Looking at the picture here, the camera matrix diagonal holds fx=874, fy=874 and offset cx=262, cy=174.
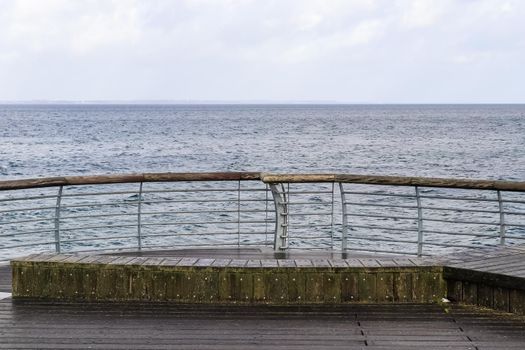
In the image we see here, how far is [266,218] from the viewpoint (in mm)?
10039

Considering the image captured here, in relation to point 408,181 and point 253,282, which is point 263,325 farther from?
point 408,181

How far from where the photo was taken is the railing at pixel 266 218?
8.94 meters

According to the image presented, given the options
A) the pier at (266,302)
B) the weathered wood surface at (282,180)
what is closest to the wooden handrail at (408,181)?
the weathered wood surface at (282,180)

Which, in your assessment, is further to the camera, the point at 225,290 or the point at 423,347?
the point at 225,290

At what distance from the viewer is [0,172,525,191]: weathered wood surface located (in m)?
8.72

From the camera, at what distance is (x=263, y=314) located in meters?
6.27

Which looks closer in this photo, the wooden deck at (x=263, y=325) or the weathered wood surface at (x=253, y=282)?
the wooden deck at (x=263, y=325)

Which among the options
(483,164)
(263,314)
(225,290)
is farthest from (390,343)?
(483,164)

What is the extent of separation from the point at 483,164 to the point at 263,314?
45.2 metres

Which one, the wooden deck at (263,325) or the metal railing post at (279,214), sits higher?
the metal railing post at (279,214)

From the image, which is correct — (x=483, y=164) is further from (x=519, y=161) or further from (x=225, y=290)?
(x=225, y=290)

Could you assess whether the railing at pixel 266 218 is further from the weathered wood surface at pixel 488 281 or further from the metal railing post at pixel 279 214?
the weathered wood surface at pixel 488 281

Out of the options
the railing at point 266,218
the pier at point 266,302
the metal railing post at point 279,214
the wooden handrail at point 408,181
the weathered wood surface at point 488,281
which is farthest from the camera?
the metal railing post at point 279,214

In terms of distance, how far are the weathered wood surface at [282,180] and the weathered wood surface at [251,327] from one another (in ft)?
8.07
